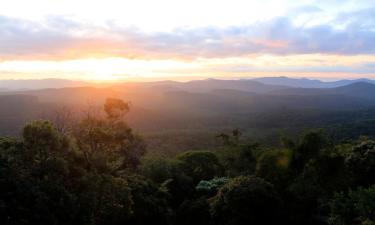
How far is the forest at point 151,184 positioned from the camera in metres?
14.4

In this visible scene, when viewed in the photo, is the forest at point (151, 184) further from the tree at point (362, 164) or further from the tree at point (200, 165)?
the tree at point (200, 165)

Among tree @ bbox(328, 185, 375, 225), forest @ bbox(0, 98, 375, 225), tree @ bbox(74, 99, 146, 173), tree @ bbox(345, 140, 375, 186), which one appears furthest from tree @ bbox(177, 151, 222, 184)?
tree @ bbox(328, 185, 375, 225)

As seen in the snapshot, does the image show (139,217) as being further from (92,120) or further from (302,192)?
(302,192)

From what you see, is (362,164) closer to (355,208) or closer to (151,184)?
(355,208)

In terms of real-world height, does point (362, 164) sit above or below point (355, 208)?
above

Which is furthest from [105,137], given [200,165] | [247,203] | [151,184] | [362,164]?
[200,165]

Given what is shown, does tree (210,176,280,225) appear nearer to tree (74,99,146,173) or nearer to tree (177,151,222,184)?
tree (74,99,146,173)

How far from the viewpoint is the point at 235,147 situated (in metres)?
41.5

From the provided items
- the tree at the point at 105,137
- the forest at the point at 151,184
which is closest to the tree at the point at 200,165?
the forest at the point at 151,184

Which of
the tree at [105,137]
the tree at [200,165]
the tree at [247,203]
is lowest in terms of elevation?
the tree at [200,165]

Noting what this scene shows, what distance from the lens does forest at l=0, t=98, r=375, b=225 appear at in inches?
567

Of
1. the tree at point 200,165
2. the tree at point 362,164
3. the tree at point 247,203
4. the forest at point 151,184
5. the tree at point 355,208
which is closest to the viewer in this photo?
the forest at point 151,184

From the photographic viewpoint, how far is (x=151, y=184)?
25078mm

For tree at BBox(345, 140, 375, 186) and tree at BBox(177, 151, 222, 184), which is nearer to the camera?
tree at BBox(345, 140, 375, 186)
